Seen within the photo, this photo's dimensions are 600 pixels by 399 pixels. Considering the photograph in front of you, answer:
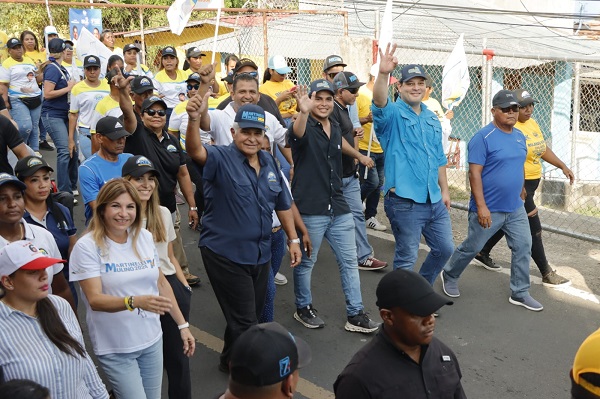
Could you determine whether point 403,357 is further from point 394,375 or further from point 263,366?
point 263,366

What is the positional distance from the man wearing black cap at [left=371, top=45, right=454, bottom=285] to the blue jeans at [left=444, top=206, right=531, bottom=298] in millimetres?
533

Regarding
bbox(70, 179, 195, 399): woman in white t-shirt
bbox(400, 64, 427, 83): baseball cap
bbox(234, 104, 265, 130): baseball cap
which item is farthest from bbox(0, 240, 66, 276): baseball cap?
bbox(400, 64, 427, 83): baseball cap

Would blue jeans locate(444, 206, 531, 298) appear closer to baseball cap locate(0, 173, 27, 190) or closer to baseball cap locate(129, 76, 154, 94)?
baseball cap locate(129, 76, 154, 94)

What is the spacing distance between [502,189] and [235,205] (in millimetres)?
2722

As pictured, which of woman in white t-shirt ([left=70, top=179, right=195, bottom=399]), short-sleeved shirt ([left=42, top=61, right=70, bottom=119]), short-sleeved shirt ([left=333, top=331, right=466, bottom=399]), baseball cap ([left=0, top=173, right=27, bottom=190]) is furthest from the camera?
short-sleeved shirt ([left=42, top=61, right=70, bottom=119])

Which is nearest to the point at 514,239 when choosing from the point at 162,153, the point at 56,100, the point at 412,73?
the point at 412,73

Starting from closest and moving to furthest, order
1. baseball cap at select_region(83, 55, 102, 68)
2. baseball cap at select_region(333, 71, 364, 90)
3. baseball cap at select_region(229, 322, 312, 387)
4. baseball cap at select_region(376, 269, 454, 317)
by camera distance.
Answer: baseball cap at select_region(229, 322, 312, 387)
baseball cap at select_region(376, 269, 454, 317)
baseball cap at select_region(333, 71, 364, 90)
baseball cap at select_region(83, 55, 102, 68)

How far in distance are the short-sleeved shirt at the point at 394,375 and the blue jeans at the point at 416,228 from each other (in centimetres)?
294

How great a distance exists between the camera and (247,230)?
16.2ft

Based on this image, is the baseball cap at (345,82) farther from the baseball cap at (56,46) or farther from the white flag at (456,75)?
the baseball cap at (56,46)

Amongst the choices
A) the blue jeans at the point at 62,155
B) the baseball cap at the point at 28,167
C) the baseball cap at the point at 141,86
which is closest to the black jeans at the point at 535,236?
the baseball cap at the point at 141,86

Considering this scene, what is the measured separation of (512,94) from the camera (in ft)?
21.1

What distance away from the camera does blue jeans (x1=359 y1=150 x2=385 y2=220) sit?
8.23m

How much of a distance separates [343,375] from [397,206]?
10.5ft
